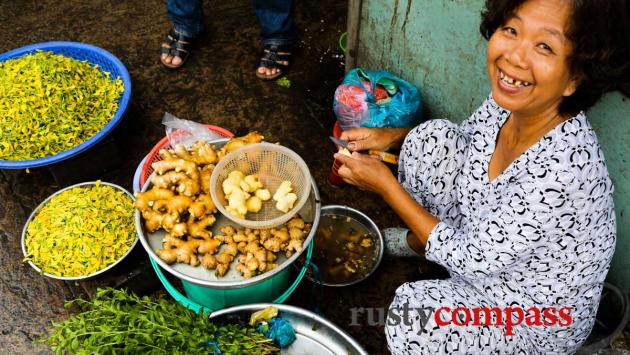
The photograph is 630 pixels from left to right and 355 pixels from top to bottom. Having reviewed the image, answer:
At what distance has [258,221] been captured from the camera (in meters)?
2.05

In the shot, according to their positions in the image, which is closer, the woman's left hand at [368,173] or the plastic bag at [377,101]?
the woman's left hand at [368,173]

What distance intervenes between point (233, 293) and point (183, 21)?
90.2 inches

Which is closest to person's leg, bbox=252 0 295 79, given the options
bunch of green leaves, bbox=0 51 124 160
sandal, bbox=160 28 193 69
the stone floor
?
the stone floor

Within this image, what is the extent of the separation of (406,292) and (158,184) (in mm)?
1178

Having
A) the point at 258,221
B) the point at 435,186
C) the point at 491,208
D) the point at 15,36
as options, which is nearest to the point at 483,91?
the point at 435,186

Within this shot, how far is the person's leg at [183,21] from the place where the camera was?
136 inches

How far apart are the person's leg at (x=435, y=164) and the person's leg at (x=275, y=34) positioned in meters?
1.53

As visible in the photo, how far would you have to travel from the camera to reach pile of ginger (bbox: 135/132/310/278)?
201cm

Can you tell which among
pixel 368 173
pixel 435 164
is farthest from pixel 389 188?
pixel 435 164

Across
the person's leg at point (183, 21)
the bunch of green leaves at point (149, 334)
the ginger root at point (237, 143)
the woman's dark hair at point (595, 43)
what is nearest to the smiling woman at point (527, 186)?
the woman's dark hair at point (595, 43)

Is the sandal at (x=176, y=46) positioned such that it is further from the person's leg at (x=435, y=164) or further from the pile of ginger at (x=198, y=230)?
the person's leg at (x=435, y=164)

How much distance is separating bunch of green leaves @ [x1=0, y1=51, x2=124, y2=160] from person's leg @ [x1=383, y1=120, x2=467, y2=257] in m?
1.75

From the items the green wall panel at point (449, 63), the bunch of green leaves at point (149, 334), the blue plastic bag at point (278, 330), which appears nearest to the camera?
the bunch of green leaves at point (149, 334)

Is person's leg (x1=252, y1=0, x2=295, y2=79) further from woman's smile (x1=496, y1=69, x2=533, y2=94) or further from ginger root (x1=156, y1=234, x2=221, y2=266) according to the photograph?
woman's smile (x1=496, y1=69, x2=533, y2=94)
